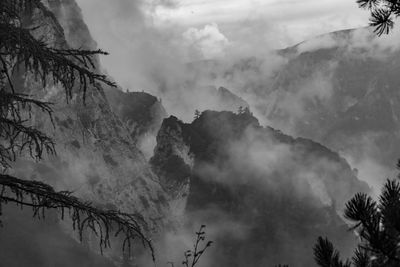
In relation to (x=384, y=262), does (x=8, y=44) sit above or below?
above

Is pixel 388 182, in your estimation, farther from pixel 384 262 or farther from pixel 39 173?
pixel 39 173

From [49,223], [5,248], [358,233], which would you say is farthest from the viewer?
[49,223]

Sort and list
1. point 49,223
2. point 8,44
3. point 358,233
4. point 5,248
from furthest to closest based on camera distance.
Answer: point 49,223 < point 5,248 < point 8,44 < point 358,233

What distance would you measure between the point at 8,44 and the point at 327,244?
684 centimetres

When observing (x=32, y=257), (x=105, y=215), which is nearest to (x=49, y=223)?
(x=32, y=257)

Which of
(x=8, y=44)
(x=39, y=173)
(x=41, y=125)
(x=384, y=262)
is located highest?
(x=41, y=125)

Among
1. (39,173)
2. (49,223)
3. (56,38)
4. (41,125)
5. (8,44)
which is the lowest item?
(8,44)

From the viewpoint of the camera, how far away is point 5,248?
17138 centimetres

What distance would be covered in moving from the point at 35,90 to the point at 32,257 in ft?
206

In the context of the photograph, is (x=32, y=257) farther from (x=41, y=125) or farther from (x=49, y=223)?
(x=41, y=125)

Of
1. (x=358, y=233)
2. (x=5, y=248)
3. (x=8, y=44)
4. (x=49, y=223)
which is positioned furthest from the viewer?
(x=49, y=223)

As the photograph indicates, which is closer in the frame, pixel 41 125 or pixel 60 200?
pixel 60 200

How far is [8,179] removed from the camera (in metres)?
9.86

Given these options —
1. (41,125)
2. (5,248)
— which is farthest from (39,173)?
(5,248)
